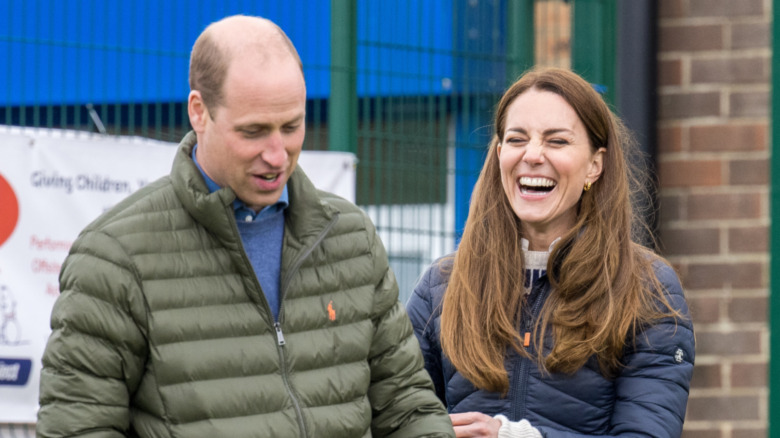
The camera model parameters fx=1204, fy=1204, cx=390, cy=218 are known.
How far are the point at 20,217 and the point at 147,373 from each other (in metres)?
2.53

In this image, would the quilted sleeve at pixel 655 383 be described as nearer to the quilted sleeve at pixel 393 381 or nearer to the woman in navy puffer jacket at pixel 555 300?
the woman in navy puffer jacket at pixel 555 300

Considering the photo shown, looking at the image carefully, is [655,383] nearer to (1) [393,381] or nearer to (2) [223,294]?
(1) [393,381]

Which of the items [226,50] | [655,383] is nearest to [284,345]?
[226,50]

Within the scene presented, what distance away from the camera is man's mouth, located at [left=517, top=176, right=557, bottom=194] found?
9.99ft

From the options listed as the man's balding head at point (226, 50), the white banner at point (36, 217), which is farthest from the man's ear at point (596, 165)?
the white banner at point (36, 217)

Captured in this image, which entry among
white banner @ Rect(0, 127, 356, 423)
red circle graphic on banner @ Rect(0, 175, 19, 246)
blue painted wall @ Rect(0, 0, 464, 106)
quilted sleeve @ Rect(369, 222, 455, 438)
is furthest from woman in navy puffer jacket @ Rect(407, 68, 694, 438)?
red circle graphic on banner @ Rect(0, 175, 19, 246)

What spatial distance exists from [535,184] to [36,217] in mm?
2283

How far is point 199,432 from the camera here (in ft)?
7.22

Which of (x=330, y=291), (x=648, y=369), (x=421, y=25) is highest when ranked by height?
(x=421, y=25)

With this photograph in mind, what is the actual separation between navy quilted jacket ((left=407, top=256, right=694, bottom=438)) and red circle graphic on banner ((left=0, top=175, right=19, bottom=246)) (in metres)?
2.28

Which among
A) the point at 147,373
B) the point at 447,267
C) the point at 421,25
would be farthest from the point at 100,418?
the point at 421,25

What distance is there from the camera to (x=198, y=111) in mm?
2283

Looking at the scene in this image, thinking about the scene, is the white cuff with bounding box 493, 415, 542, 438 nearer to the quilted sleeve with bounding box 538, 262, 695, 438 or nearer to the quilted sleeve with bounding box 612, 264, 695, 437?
the quilted sleeve with bounding box 538, 262, 695, 438

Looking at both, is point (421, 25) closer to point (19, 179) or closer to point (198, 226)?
point (19, 179)
